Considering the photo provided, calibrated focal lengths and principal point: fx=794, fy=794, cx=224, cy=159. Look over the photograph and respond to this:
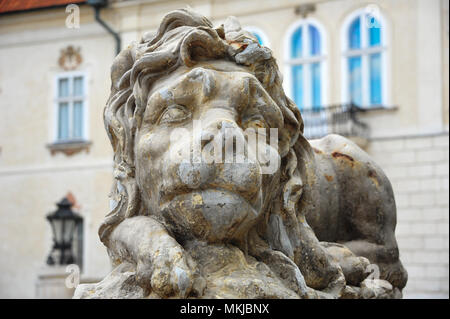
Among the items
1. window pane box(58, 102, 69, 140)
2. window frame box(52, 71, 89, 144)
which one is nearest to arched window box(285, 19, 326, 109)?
window frame box(52, 71, 89, 144)

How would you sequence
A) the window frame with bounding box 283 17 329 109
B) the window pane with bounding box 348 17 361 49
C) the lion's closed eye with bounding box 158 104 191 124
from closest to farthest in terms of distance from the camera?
the lion's closed eye with bounding box 158 104 191 124 → the window pane with bounding box 348 17 361 49 → the window frame with bounding box 283 17 329 109

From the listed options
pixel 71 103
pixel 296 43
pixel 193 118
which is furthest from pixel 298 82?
pixel 193 118

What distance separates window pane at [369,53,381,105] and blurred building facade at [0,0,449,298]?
18mm

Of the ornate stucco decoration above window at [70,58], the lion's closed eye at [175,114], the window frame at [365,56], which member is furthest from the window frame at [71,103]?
the lion's closed eye at [175,114]

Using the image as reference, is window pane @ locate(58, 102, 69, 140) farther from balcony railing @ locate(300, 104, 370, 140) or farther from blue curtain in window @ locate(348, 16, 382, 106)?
blue curtain in window @ locate(348, 16, 382, 106)

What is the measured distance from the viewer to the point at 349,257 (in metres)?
2.85

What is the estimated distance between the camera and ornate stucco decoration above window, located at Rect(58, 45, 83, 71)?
17.7m

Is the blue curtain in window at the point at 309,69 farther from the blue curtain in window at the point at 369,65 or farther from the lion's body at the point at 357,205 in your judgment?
the lion's body at the point at 357,205

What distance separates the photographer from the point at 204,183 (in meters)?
2.14

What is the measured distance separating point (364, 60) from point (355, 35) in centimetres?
54

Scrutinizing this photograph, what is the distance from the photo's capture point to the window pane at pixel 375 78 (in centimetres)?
1441

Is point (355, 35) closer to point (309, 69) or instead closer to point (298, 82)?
point (309, 69)

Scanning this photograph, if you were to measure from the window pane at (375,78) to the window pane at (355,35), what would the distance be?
402 millimetres

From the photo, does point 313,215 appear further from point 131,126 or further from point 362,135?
point 362,135
